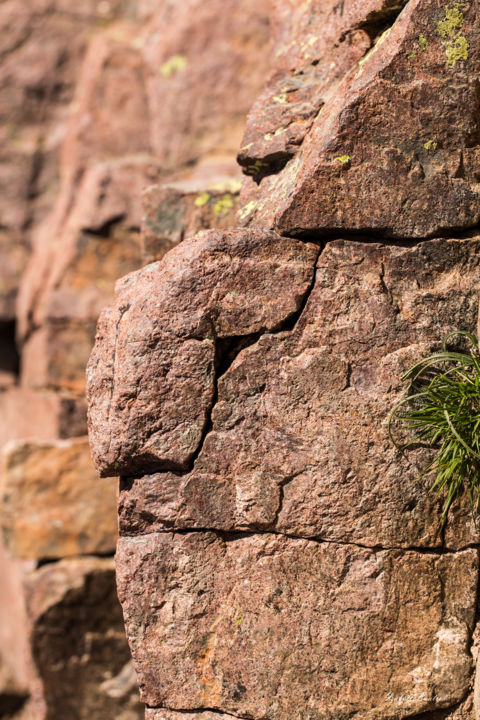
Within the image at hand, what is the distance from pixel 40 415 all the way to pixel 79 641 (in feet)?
5.41

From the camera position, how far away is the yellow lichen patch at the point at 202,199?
3273 millimetres

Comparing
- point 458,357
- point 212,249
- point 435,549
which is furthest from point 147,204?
point 435,549

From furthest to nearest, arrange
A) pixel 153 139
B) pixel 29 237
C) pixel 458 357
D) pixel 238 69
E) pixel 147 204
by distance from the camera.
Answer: pixel 29 237
pixel 153 139
pixel 238 69
pixel 147 204
pixel 458 357

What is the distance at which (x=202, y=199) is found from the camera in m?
3.28

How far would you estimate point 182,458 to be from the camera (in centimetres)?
246

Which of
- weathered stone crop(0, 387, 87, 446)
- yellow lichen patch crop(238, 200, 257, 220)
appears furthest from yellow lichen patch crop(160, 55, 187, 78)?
yellow lichen patch crop(238, 200, 257, 220)

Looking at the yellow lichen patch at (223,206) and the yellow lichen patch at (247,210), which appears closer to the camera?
the yellow lichen patch at (247,210)

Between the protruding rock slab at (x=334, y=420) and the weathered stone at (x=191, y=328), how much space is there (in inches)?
2.7

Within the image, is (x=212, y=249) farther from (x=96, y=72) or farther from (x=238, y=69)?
(x=96, y=72)

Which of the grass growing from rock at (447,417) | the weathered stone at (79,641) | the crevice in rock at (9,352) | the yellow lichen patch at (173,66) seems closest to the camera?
the grass growing from rock at (447,417)

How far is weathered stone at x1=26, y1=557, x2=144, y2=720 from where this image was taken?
4570 millimetres

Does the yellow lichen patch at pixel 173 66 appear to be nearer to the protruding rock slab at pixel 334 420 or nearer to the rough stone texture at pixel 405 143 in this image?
the rough stone texture at pixel 405 143

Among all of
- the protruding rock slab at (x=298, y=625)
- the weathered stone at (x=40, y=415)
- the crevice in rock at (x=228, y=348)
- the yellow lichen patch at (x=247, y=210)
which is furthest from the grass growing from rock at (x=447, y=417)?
the weathered stone at (x=40, y=415)

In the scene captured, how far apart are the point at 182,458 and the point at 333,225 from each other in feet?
3.13
